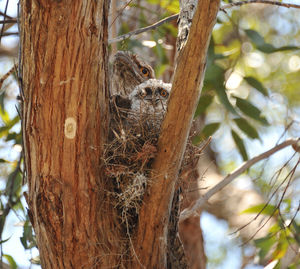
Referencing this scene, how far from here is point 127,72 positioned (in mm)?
3268

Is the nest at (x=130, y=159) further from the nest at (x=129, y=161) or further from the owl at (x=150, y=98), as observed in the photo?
the owl at (x=150, y=98)

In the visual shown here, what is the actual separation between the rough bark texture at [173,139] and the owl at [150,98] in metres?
0.55

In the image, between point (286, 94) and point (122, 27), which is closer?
point (122, 27)

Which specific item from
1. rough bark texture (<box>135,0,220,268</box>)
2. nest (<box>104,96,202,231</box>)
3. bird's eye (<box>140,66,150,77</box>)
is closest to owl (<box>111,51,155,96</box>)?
bird's eye (<box>140,66,150,77</box>)

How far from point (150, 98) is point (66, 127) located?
2.92ft

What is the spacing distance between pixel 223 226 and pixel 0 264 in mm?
3236

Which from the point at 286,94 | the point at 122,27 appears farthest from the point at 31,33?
the point at 286,94

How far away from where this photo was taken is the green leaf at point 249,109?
349cm

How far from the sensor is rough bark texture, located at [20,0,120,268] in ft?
6.29

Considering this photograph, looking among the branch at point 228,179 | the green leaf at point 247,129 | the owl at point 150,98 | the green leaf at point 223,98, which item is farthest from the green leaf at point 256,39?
the owl at point 150,98

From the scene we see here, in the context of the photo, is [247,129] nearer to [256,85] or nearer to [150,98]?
[256,85]

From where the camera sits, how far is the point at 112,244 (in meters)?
2.11

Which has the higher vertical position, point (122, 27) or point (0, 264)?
point (122, 27)

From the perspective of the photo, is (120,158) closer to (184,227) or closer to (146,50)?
(184,227)
